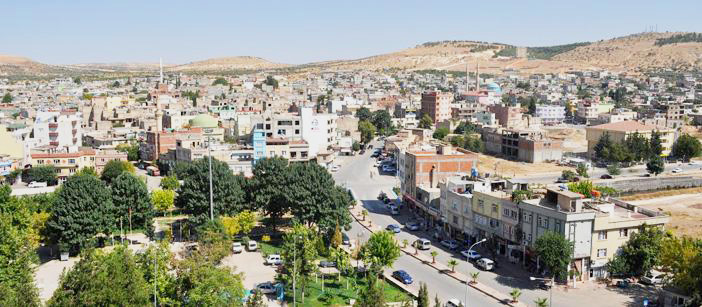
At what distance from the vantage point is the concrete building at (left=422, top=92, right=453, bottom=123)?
9169cm

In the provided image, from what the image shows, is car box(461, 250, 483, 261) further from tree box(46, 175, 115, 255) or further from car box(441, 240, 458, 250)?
tree box(46, 175, 115, 255)

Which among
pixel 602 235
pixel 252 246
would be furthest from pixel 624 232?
pixel 252 246

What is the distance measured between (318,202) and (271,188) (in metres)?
3.16

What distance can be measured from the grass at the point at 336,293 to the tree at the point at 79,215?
11243mm

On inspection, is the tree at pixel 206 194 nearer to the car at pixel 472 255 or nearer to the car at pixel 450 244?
the car at pixel 450 244

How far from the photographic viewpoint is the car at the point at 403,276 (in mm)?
27938

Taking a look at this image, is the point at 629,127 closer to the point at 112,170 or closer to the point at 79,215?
the point at 112,170

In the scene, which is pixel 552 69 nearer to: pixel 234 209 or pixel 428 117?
pixel 428 117

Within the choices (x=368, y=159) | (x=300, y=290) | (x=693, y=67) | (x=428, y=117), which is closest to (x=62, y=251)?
(x=300, y=290)

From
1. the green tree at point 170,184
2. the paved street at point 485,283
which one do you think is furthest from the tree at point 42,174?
the paved street at point 485,283

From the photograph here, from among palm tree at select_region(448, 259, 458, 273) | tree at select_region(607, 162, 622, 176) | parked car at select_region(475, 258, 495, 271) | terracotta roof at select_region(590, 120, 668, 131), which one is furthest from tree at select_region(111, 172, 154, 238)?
terracotta roof at select_region(590, 120, 668, 131)

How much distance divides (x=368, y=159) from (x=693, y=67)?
447 feet

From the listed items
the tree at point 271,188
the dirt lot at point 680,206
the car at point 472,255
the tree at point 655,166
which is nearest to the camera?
the car at point 472,255

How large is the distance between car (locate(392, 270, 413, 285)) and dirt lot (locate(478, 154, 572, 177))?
31.7 metres
